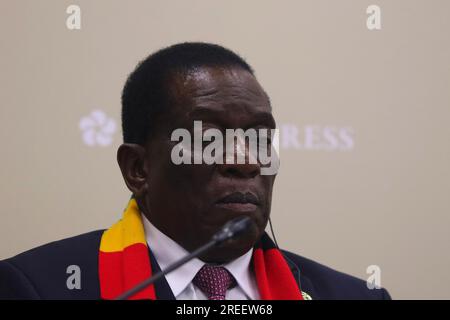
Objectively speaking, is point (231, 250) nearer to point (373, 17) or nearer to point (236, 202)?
point (236, 202)

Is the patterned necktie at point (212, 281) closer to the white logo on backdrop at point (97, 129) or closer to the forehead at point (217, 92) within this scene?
the forehead at point (217, 92)

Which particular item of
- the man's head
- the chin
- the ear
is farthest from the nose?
the ear

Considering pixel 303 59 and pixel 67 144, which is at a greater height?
pixel 303 59

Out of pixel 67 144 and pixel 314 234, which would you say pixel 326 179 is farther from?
pixel 67 144

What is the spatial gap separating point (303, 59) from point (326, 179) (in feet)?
1.36

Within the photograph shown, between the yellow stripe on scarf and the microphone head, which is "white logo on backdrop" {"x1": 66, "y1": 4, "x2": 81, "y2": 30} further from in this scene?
the microphone head

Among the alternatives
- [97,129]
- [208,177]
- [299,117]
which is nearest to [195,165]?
[208,177]

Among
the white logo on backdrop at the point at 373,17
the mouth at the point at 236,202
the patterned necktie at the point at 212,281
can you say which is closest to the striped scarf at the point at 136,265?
the patterned necktie at the point at 212,281

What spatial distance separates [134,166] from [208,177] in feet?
0.85

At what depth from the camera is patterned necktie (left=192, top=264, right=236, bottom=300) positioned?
151 centimetres

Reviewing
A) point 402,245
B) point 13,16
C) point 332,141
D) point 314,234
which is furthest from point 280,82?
point 13,16

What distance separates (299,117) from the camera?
7.02ft

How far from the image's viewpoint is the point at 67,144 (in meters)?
1.99

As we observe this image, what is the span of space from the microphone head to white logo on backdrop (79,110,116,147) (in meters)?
0.86
